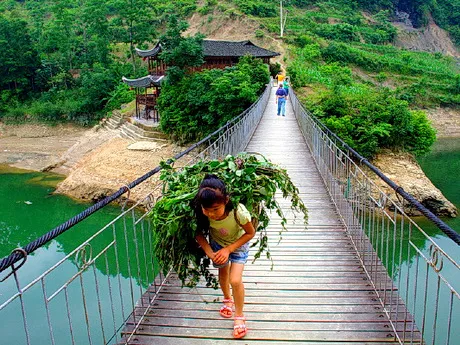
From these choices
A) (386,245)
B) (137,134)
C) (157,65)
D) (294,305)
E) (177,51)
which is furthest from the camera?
(157,65)

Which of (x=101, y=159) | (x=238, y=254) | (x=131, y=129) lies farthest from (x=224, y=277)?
(x=131, y=129)

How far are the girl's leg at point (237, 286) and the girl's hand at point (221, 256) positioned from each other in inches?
5.2

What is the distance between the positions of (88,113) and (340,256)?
85.8ft

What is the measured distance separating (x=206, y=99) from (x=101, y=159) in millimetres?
5061

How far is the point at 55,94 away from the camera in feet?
97.7

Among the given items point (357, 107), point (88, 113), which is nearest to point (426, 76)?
point (357, 107)

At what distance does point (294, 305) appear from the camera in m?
3.08

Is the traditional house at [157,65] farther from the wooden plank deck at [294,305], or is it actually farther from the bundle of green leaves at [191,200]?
the bundle of green leaves at [191,200]

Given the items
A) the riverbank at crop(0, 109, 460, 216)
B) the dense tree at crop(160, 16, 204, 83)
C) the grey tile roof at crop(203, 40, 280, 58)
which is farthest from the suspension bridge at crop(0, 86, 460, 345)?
the grey tile roof at crop(203, 40, 280, 58)

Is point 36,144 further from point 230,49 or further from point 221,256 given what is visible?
point 221,256

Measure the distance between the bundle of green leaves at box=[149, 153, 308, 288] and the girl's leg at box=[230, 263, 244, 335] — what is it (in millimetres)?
193

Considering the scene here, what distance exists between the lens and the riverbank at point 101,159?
547 inches

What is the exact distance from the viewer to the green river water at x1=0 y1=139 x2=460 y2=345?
7.51 metres

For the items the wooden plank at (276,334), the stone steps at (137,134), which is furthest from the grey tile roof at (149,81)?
the wooden plank at (276,334)
